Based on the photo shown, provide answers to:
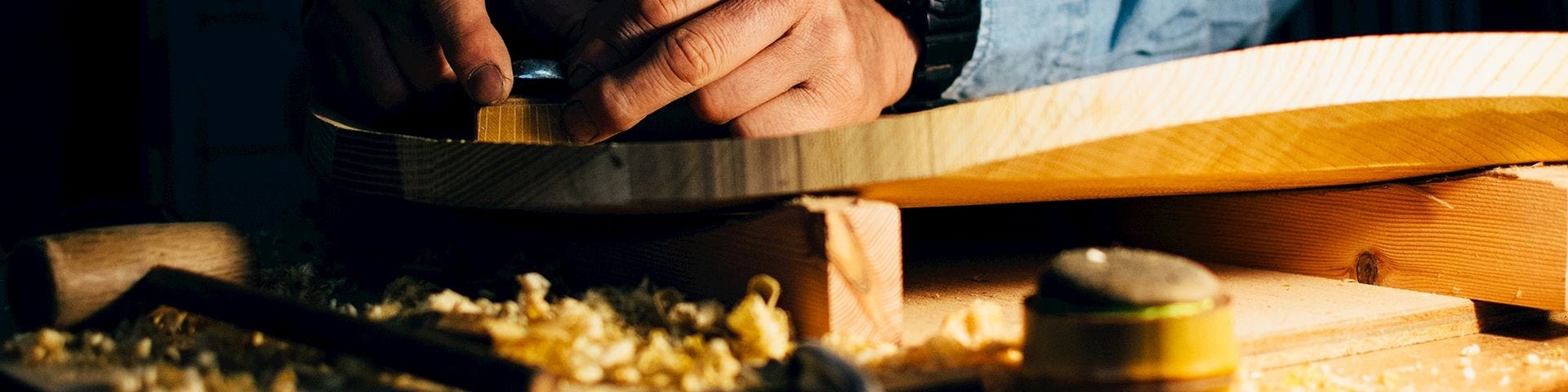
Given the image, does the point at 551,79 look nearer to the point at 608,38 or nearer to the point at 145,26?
the point at 608,38

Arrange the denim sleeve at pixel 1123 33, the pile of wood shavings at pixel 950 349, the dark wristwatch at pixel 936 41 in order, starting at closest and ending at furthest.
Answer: the pile of wood shavings at pixel 950 349 < the dark wristwatch at pixel 936 41 < the denim sleeve at pixel 1123 33

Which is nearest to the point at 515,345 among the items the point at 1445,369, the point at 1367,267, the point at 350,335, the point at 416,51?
the point at 350,335

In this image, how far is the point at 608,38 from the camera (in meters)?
0.87

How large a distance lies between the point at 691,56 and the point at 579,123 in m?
0.09

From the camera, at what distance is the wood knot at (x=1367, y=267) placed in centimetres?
94

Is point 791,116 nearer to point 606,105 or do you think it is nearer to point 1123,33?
point 606,105

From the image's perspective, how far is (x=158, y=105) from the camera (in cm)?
171

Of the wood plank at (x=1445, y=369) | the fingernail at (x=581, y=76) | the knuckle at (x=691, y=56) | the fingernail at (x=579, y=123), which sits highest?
the knuckle at (x=691, y=56)

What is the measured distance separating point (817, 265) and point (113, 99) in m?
1.36

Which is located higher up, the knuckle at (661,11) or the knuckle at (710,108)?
the knuckle at (661,11)

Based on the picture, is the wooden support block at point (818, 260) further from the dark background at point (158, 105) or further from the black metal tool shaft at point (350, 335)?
the dark background at point (158, 105)

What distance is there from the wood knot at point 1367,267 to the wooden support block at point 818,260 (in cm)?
44

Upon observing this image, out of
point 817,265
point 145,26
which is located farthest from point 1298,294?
point 145,26

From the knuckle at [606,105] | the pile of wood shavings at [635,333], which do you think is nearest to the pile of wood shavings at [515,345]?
the pile of wood shavings at [635,333]
